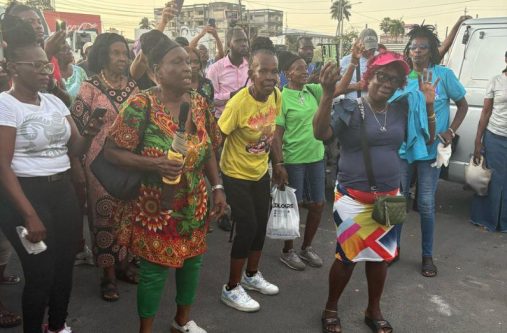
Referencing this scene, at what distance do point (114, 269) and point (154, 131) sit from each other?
5.85 ft

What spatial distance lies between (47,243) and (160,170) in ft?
2.75

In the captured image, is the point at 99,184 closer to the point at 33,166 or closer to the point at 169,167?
the point at 33,166

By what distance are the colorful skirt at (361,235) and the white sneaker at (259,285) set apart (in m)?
0.91

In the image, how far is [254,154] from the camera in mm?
3473

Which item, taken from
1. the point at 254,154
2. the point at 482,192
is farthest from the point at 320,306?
the point at 482,192

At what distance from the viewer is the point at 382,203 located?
2914 mm

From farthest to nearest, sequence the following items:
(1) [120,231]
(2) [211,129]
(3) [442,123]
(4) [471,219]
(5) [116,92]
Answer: (4) [471,219] < (3) [442,123] < (5) [116,92] < (2) [211,129] < (1) [120,231]

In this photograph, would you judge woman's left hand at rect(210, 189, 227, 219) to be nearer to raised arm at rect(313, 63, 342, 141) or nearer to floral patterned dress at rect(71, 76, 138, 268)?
raised arm at rect(313, 63, 342, 141)

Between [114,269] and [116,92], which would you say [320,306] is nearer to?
[114,269]

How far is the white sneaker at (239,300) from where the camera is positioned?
3.49 meters

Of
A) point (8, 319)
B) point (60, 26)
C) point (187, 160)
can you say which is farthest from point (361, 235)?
point (60, 26)

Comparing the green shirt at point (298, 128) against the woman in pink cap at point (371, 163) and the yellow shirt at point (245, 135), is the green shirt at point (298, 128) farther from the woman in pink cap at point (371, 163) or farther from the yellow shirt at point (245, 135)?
the woman in pink cap at point (371, 163)

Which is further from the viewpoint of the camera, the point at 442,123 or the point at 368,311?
the point at 442,123

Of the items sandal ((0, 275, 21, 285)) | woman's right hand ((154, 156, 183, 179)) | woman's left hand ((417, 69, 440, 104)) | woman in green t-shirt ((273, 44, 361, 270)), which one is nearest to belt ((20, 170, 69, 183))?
woman's right hand ((154, 156, 183, 179))
